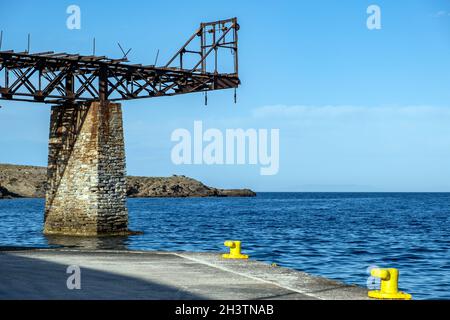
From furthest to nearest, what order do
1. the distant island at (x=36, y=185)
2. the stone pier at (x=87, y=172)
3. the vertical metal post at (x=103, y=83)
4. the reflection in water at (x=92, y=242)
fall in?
the distant island at (x=36, y=185) < the vertical metal post at (x=103, y=83) < the stone pier at (x=87, y=172) < the reflection in water at (x=92, y=242)

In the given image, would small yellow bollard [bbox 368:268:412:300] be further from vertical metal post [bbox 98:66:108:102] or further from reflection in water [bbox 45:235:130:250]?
vertical metal post [bbox 98:66:108:102]

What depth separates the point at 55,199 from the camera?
36125 millimetres

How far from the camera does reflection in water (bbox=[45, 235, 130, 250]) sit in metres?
30.3

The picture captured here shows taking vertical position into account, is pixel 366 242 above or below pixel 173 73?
below

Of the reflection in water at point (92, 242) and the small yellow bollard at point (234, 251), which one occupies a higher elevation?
the small yellow bollard at point (234, 251)

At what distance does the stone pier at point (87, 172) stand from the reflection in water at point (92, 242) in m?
0.81

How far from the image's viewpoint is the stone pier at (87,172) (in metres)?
34.6

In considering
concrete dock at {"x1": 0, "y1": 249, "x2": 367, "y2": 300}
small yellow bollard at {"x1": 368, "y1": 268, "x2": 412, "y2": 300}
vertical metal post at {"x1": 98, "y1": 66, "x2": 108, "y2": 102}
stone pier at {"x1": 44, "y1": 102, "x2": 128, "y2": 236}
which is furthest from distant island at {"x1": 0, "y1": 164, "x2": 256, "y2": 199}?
small yellow bollard at {"x1": 368, "y1": 268, "x2": 412, "y2": 300}

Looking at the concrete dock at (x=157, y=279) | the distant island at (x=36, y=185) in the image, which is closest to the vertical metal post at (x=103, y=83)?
the concrete dock at (x=157, y=279)

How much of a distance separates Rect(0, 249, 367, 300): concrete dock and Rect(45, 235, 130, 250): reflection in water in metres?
12.2

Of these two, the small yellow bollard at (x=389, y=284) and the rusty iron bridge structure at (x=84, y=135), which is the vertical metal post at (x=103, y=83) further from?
the small yellow bollard at (x=389, y=284)
